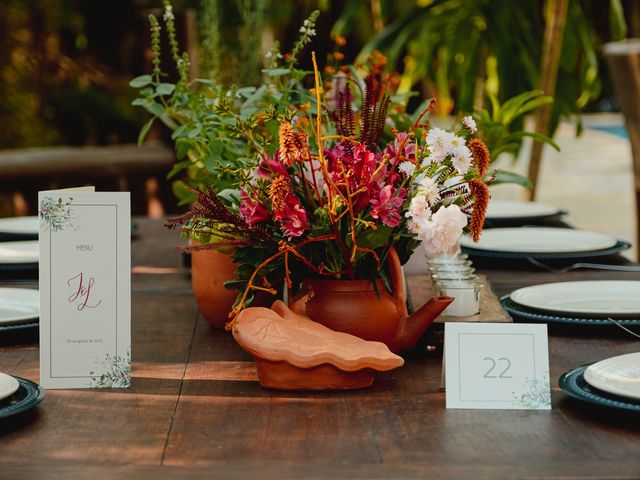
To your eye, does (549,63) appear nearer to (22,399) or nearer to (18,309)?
(18,309)

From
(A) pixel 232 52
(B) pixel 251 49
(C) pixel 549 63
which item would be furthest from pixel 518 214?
(A) pixel 232 52

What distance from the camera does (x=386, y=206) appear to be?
3.73ft

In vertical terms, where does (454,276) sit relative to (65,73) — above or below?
below

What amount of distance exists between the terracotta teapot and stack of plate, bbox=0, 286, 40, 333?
403 millimetres

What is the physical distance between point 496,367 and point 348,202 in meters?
0.23

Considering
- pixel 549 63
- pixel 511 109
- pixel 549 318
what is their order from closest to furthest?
pixel 549 318, pixel 511 109, pixel 549 63

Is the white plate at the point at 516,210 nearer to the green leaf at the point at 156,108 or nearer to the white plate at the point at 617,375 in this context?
the green leaf at the point at 156,108

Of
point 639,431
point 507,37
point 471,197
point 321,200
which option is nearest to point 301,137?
point 321,200

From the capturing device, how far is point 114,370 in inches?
45.3

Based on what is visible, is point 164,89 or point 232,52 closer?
point 164,89

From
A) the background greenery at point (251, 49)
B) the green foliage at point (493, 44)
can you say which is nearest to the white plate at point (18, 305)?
the background greenery at point (251, 49)

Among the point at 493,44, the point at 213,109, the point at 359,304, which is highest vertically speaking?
the point at 493,44

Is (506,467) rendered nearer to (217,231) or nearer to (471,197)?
(471,197)

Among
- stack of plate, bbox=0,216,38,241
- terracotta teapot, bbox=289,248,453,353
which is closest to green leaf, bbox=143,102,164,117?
terracotta teapot, bbox=289,248,453,353
